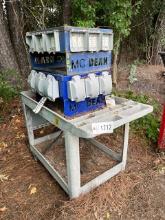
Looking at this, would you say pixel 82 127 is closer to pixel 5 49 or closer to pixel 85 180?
pixel 85 180

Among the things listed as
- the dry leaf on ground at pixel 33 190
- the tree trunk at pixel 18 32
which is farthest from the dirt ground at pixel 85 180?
the tree trunk at pixel 18 32

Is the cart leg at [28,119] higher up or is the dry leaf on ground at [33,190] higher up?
the cart leg at [28,119]

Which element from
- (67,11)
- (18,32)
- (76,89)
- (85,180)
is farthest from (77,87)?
(18,32)

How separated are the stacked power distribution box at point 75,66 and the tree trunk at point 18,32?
7.19ft

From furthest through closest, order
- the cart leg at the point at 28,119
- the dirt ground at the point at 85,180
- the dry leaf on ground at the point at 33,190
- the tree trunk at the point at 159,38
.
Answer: the tree trunk at the point at 159,38 < the cart leg at the point at 28,119 < the dry leaf on ground at the point at 33,190 < the dirt ground at the point at 85,180

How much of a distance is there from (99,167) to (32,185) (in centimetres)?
72

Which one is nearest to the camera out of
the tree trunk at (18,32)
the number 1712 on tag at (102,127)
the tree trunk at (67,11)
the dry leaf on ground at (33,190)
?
the number 1712 on tag at (102,127)

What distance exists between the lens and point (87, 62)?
1538 millimetres

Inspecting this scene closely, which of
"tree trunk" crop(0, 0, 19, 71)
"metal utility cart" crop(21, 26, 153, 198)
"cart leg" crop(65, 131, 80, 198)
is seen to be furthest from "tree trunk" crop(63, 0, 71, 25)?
"cart leg" crop(65, 131, 80, 198)

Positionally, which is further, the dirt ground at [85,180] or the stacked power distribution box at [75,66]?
the dirt ground at [85,180]

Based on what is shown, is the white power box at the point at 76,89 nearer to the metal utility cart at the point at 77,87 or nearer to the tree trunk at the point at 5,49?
the metal utility cart at the point at 77,87

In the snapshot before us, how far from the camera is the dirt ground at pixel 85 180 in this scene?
5.67ft

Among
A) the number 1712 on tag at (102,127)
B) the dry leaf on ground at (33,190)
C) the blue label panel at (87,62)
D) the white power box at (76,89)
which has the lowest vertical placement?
the dry leaf on ground at (33,190)

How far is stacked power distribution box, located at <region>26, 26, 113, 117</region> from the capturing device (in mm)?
1398
